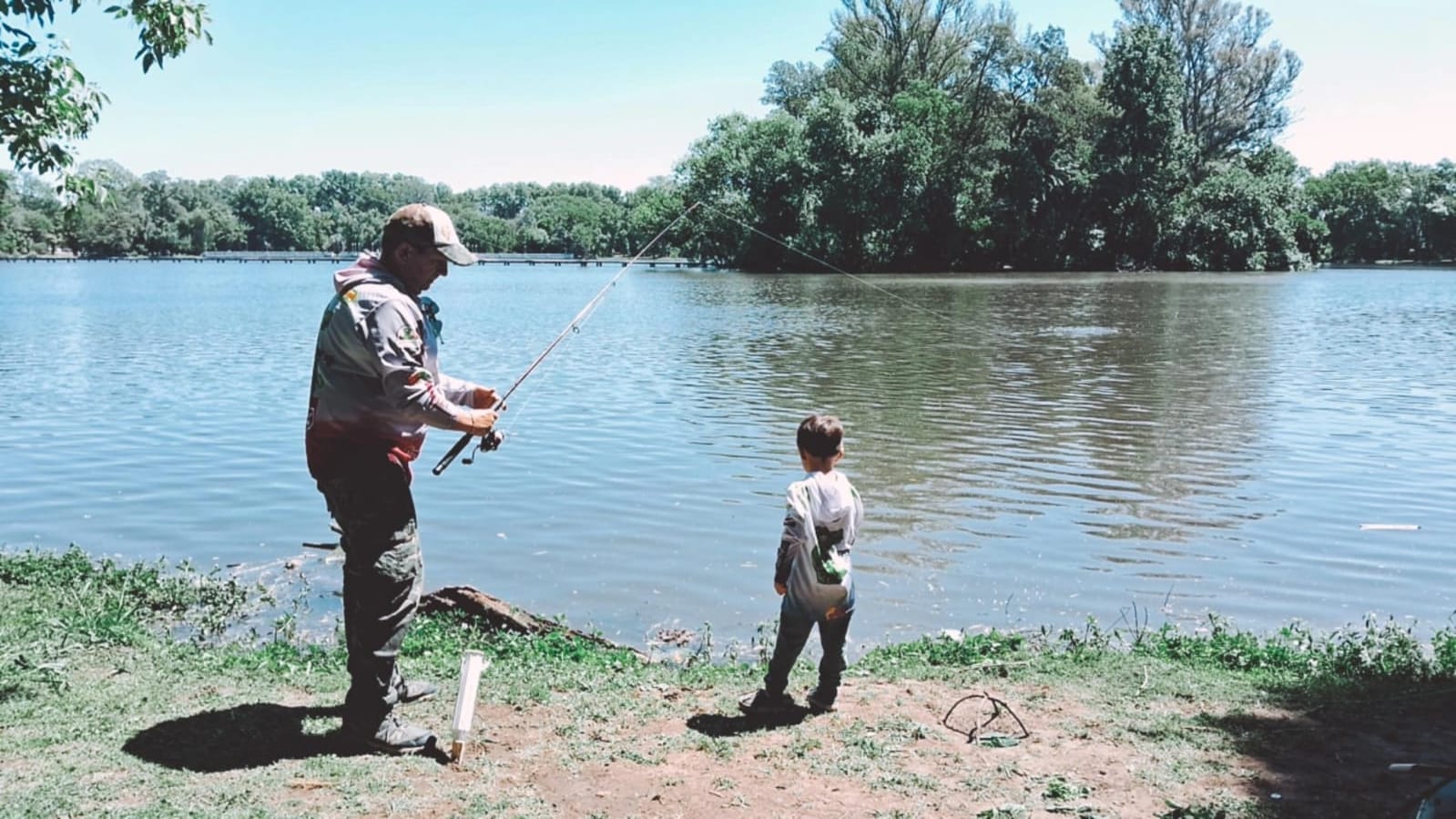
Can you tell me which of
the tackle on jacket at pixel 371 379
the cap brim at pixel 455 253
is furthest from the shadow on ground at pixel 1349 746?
the cap brim at pixel 455 253

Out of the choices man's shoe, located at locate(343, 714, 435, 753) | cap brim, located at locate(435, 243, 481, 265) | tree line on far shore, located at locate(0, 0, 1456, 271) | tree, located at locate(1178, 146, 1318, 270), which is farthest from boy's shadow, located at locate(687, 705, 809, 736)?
tree, located at locate(1178, 146, 1318, 270)

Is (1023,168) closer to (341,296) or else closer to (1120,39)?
(1120,39)

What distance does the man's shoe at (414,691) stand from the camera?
5.49 metres

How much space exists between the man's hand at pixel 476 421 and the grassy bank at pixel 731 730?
1.39 metres

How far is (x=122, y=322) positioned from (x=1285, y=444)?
3503 centimetres

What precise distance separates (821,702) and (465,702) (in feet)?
5.62

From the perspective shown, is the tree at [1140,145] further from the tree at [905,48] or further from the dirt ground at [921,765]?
the dirt ground at [921,765]

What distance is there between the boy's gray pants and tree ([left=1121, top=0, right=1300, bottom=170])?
266 ft

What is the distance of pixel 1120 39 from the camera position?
68.9m

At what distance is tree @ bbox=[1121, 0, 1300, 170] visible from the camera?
77.1 meters

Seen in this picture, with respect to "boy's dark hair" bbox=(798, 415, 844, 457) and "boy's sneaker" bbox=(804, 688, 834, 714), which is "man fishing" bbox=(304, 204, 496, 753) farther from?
"boy's sneaker" bbox=(804, 688, 834, 714)

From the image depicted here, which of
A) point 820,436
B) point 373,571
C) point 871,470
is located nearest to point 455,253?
point 373,571

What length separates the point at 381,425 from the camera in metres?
4.83

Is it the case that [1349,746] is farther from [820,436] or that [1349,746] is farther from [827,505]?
[820,436]
